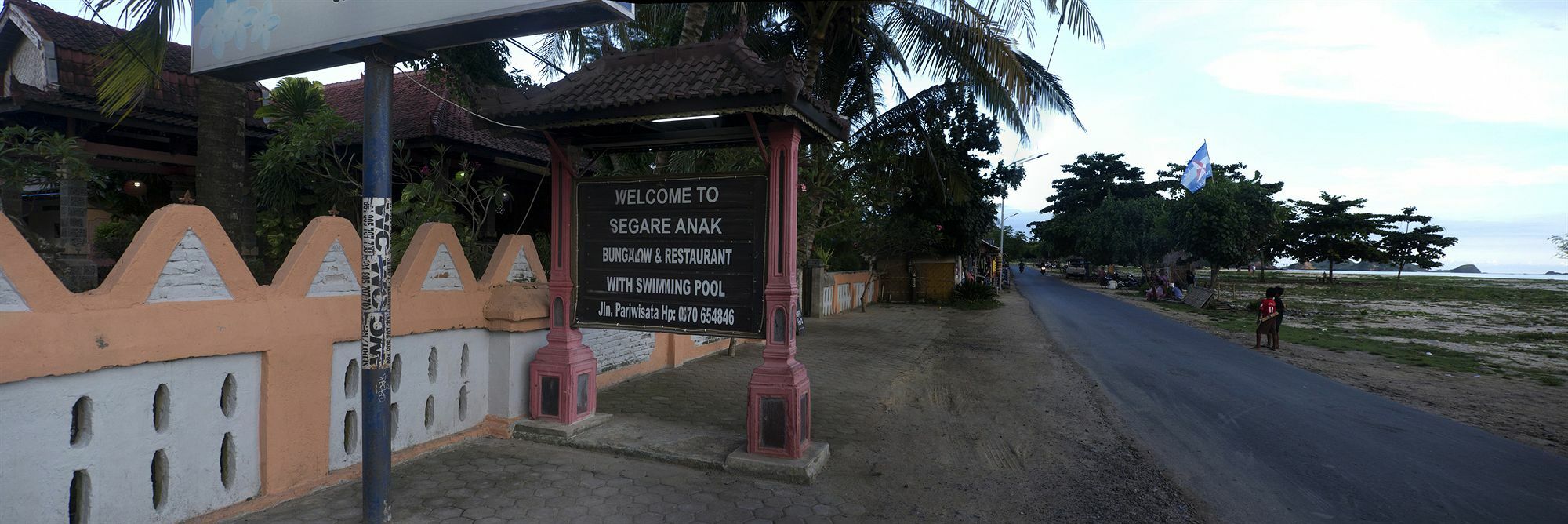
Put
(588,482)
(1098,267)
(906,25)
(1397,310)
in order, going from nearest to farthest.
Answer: (588,482)
(906,25)
(1397,310)
(1098,267)

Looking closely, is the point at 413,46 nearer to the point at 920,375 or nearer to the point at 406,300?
the point at 406,300

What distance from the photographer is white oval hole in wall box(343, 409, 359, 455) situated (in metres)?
4.24

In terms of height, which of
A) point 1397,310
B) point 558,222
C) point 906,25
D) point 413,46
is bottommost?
point 1397,310

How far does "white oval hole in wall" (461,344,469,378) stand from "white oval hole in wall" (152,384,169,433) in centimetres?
197

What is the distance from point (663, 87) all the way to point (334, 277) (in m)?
2.42

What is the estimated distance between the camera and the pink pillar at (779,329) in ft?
15.8

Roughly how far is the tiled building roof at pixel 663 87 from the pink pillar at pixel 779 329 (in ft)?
1.48

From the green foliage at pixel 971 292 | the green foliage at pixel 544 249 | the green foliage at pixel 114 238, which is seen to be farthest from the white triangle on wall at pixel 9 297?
the green foliage at pixel 971 292

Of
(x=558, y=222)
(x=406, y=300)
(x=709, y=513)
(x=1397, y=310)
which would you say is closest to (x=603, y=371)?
(x=558, y=222)

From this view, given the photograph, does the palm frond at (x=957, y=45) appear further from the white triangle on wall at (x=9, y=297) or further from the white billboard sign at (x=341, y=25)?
the white triangle on wall at (x=9, y=297)

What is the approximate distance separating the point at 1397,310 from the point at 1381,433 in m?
24.4

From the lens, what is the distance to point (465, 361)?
5.21 metres

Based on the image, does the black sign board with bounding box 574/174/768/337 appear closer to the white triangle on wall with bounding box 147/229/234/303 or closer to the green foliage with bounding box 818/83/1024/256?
the white triangle on wall with bounding box 147/229/234/303

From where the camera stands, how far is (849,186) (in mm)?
14938
